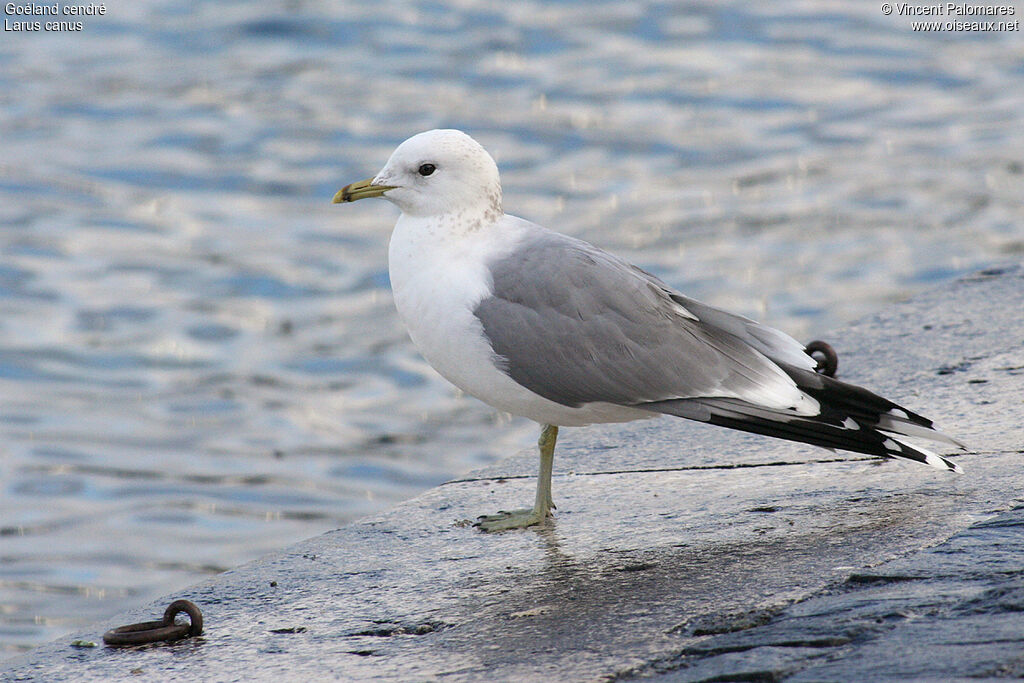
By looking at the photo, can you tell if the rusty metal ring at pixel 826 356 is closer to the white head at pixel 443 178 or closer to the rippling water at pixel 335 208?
the white head at pixel 443 178

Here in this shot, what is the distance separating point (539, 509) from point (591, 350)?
1.58 feet

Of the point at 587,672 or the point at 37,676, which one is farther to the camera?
the point at 37,676

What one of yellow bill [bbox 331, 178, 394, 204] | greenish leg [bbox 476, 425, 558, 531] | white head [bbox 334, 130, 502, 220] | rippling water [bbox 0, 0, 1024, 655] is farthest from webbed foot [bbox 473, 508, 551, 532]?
rippling water [bbox 0, 0, 1024, 655]

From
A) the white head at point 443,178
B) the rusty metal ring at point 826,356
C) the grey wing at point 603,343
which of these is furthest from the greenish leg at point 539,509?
the rusty metal ring at point 826,356

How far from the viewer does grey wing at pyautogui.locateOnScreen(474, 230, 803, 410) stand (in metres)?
4.07

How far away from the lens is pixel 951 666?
2742 mm

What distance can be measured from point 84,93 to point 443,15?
3.68 m

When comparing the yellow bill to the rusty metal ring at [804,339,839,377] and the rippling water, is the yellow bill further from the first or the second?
the rippling water

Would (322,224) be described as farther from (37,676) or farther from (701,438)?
(37,676)

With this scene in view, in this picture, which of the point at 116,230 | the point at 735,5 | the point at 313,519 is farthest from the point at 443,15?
the point at 313,519

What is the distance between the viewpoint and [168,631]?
361 centimetres

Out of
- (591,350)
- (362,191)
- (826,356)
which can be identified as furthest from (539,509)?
(826,356)

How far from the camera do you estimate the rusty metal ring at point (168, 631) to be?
362cm

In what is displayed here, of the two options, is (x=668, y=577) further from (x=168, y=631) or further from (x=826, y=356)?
(x=826, y=356)
